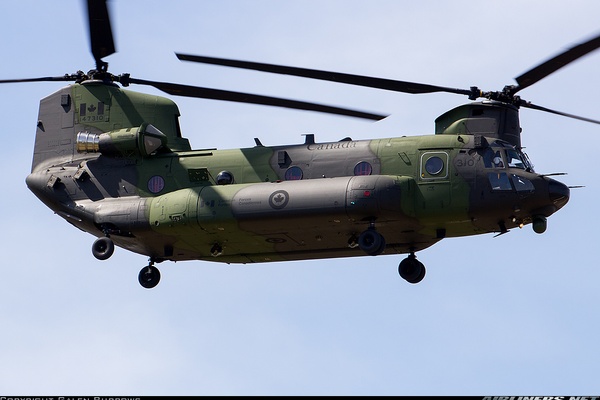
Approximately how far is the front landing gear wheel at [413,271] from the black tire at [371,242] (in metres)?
2.16

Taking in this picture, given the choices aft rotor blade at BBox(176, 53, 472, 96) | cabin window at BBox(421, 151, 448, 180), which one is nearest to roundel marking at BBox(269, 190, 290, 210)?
aft rotor blade at BBox(176, 53, 472, 96)

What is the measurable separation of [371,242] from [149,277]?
269 inches

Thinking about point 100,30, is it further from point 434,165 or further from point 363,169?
point 434,165

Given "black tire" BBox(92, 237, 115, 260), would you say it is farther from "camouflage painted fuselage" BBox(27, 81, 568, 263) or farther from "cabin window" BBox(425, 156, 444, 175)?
"cabin window" BBox(425, 156, 444, 175)

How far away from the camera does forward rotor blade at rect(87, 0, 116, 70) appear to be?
3300 cm

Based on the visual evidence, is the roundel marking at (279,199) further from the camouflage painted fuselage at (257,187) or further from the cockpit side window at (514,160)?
the cockpit side window at (514,160)

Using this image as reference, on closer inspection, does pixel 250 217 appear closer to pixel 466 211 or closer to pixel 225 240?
pixel 225 240

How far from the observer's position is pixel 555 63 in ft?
102

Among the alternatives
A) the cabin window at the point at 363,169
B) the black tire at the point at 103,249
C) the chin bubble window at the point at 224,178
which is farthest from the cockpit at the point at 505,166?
the black tire at the point at 103,249

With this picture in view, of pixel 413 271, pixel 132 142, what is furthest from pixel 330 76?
pixel 132 142

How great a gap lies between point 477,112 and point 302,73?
15.8 ft

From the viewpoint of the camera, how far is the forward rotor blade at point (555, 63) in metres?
29.8

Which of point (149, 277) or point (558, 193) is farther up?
point (558, 193)

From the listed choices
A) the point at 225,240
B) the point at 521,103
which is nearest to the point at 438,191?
the point at 521,103
